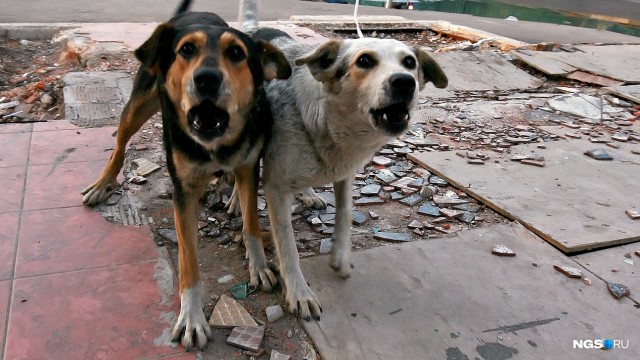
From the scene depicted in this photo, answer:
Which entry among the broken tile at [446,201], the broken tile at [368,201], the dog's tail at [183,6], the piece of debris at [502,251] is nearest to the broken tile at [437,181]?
the broken tile at [446,201]

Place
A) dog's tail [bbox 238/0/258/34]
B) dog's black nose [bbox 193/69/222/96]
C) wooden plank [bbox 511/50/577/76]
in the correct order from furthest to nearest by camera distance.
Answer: wooden plank [bbox 511/50/577/76] → dog's tail [bbox 238/0/258/34] → dog's black nose [bbox 193/69/222/96]

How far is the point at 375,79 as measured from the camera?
2291 mm

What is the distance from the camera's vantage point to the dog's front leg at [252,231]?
258 centimetres

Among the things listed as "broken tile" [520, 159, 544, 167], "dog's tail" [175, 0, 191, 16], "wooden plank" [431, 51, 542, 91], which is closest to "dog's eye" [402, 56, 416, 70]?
"dog's tail" [175, 0, 191, 16]

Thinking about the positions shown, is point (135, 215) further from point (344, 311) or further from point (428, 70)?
point (428, 70)

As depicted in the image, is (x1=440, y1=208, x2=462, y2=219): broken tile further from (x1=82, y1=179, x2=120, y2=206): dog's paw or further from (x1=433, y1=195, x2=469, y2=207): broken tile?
(x1=82, y1=179, x2=120, y2=206): dog's paw

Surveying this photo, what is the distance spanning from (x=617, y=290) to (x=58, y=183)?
3.37 meters

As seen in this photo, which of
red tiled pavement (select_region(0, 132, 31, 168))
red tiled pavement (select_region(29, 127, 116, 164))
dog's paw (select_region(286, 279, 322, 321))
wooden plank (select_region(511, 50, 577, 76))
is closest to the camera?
dog's paw (select_region(286, 279, 322, 321))

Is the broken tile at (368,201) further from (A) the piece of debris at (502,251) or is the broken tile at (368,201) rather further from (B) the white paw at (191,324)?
(B) the white paw at (191,324)

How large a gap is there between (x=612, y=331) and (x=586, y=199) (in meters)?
1.43

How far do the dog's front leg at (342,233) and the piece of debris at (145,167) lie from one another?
1.48 metres

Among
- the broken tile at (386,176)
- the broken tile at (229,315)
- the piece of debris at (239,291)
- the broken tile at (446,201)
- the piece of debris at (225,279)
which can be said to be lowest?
the piece of debris at (225,279)

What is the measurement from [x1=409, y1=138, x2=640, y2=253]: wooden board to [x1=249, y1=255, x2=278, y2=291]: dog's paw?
164 cm

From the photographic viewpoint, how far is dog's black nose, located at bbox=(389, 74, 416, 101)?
2195 mm
